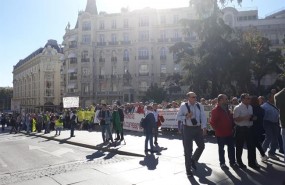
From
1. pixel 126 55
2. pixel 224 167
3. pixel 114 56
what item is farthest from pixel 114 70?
pixel 224 167

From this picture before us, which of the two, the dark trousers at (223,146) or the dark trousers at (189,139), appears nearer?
the dark trousers at (189,139)

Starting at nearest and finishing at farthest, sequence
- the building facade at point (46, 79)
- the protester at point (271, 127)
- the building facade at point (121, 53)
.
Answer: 1. the protester at point (271, 127)
2. the building facade at point (121, 53)
3. the building facade at point (46, 79)

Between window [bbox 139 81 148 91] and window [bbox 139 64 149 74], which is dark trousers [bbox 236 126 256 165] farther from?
window [bbox 139 64 149 74]

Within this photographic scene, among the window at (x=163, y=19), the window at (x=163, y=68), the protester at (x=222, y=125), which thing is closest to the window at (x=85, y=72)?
the window at (x=163, y=68)

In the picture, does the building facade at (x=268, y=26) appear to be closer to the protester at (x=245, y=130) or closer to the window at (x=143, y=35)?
the window at (x=143, y=35)

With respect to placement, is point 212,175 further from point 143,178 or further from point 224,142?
point 143,178

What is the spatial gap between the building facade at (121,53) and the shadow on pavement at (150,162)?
49.9 m

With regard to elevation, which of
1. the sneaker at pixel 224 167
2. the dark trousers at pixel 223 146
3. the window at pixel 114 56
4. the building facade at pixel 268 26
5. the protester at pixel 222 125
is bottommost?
the sneaker at pixel 224 167

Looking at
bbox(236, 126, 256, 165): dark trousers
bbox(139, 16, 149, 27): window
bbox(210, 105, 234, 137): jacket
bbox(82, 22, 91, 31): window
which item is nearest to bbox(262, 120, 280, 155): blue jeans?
bbox(236, 126, 256, 165): dark trousers

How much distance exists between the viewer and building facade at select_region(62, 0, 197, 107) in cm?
6278

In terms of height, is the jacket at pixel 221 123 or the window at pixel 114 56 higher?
the window at pixel 114 56

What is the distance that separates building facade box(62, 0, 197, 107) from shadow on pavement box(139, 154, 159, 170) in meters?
49.9

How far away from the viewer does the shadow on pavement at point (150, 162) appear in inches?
384

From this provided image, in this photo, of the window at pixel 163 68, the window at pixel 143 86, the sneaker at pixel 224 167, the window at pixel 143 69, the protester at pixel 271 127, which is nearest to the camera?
the sneaker at pixel 224 167
